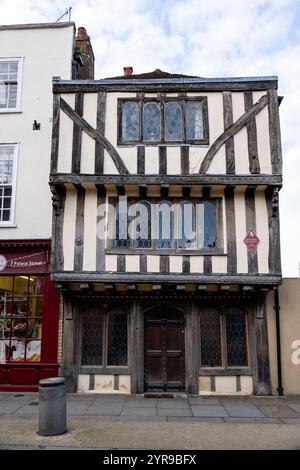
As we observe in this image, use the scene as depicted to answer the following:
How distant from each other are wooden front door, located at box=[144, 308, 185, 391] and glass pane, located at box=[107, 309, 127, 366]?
57cm

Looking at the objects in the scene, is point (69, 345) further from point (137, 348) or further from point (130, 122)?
point (130, 122)

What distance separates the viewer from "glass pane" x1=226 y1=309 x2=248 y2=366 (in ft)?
37.1

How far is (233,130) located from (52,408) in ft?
25.0

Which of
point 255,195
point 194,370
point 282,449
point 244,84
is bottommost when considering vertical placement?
point 282,449

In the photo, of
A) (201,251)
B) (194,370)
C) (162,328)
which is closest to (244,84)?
(201,251)

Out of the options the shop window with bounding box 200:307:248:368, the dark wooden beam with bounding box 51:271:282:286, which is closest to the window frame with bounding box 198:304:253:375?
the shop window with bounding box 200:307:248:368

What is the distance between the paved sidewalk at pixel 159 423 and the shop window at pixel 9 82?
7.90m

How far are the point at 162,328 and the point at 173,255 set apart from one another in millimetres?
1963

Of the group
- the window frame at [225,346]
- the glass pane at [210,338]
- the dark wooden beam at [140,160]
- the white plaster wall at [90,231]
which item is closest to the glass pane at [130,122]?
the dark wooden beam at [140,160]

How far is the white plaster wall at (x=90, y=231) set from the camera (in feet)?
35.9

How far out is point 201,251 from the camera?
11.0m

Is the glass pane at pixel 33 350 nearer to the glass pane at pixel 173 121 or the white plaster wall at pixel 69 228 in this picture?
the white plaster wall at pixel 69 228

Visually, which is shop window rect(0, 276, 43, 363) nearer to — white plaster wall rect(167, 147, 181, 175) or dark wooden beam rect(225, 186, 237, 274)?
white plaster wall rect(167, 147, 181, 175)
